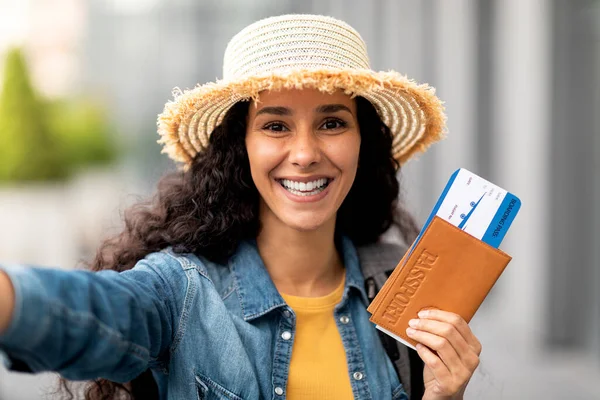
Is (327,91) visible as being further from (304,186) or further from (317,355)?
(317,355)

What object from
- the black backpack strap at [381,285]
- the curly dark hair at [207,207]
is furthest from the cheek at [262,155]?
the black backpack strap at [381,285]

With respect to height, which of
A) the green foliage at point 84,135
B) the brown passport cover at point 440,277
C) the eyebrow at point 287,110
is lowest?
the green foliage at point 84,135

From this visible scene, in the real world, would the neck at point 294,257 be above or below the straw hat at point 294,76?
below

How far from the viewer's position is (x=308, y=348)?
83.0 inches

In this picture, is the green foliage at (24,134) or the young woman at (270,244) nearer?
the young woman at (270,244)

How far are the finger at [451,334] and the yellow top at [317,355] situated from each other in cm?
32

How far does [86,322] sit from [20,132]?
8.12 m

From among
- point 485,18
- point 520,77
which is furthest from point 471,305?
point 485,18

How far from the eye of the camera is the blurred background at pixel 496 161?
17.5 feet

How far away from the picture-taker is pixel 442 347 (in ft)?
6.09

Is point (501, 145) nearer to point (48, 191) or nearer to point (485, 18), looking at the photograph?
point (485, 18)

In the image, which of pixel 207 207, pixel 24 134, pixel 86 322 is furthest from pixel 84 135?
pixel 86 322

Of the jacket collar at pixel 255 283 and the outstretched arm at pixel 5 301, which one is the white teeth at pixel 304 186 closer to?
the jacket collar at pixel 255 283

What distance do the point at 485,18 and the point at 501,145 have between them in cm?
155
